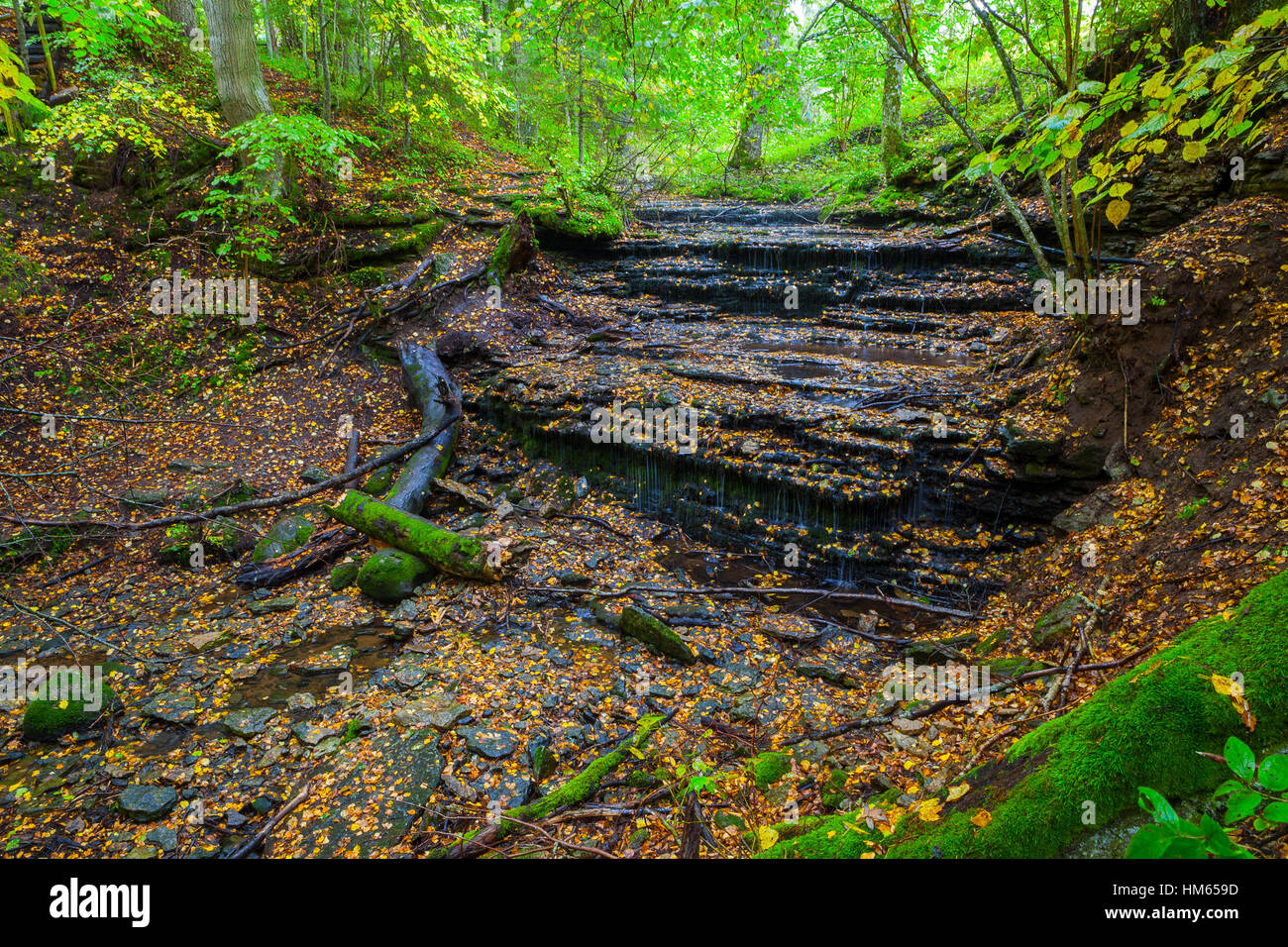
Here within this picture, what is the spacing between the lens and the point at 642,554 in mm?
6812

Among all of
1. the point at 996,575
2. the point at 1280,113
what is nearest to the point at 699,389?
the point at 996,575

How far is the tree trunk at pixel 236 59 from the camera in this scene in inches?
372

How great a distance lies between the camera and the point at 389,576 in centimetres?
588

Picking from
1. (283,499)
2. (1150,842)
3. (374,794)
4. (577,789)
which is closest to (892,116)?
(283,499)

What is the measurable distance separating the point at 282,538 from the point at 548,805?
541 cm

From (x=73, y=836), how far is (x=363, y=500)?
388cm

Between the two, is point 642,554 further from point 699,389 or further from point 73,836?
point 73,836

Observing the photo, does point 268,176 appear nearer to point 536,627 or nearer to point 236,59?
point 236,59

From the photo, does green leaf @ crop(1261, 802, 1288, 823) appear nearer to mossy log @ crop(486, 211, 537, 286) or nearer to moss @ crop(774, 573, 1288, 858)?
moss @ crop(774, 573, 1288, 858)

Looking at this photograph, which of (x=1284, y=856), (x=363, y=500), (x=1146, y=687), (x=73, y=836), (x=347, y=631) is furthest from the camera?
(x=363, y=500)

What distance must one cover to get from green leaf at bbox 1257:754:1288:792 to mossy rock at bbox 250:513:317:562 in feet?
25.3

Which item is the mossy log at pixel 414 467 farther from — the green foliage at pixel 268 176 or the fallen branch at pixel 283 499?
the green foliage at pixel 268 176

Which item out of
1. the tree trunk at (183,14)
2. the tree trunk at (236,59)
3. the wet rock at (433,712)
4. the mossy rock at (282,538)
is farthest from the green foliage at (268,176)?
the wet rock at (433,712)

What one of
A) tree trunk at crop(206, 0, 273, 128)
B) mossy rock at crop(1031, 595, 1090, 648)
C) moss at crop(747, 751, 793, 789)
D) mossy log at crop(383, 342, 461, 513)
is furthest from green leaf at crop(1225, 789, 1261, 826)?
tree trunk at crop(206, 0, 273, 128)
